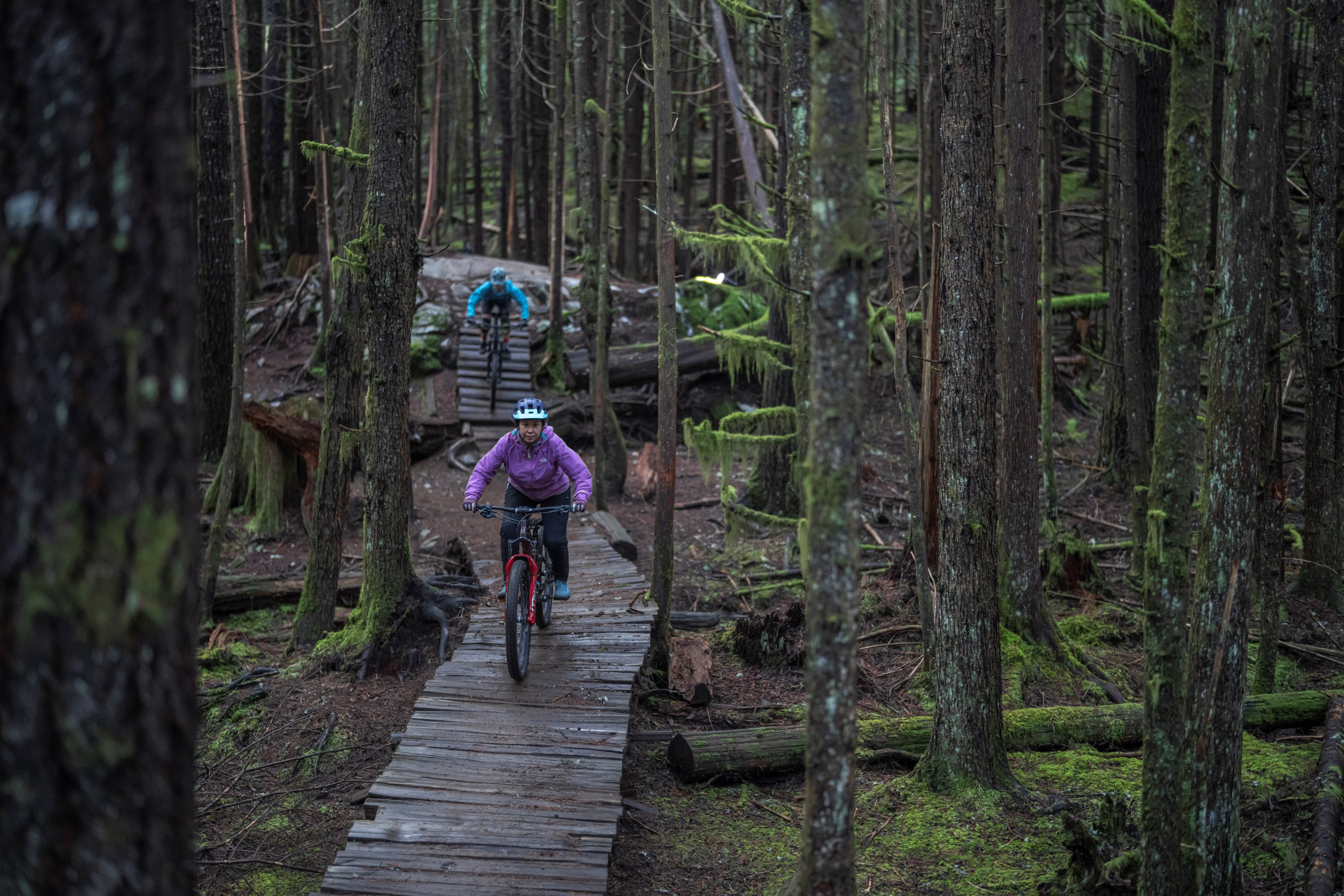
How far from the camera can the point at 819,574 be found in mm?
3605

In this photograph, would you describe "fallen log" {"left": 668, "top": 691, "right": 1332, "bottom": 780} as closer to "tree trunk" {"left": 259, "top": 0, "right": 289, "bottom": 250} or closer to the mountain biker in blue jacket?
the mountain biker in blue jacket

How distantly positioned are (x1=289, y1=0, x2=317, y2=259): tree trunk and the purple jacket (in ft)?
53.7

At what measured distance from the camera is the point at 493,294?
57.0ft

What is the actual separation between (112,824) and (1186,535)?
15.4 ft

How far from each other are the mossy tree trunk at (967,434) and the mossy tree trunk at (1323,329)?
4.32m

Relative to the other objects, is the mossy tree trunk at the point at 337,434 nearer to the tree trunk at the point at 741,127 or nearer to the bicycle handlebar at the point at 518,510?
the bicycle handlebar at the point at 518,510

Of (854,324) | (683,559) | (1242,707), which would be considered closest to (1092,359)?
(683,559)

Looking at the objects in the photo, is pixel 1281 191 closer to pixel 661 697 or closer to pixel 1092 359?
pixel 661 697

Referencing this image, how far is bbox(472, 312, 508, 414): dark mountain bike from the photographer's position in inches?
682

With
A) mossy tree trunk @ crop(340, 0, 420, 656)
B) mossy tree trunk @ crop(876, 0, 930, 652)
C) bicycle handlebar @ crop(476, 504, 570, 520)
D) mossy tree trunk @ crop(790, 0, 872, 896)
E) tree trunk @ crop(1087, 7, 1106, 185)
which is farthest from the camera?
tree trunk @ crop(1087, 7, 1106, 185)

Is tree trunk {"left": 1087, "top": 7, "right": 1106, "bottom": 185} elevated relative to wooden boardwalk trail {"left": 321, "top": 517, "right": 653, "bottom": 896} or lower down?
elevated

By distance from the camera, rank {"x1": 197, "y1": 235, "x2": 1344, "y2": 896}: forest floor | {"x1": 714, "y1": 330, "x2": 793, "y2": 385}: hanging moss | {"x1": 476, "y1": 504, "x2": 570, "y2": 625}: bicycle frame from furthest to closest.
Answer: {"x1": 714, "y1": 330, "x2": 793, "y2": 385}: hanging moss < {"x1": 476, "y1": 504, "x2": 570, "y2": 625}: bicycle frame < {"x1": 197, "y1": 235, "x2": 1344, "y2": 896}: forest floor

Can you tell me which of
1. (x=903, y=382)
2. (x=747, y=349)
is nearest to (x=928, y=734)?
(x=903, y=382)

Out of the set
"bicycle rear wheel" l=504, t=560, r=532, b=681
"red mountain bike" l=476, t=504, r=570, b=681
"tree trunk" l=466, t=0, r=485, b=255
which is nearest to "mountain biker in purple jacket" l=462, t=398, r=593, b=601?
→ "red mountain bike" l=476, t=504, r=570, b=681
